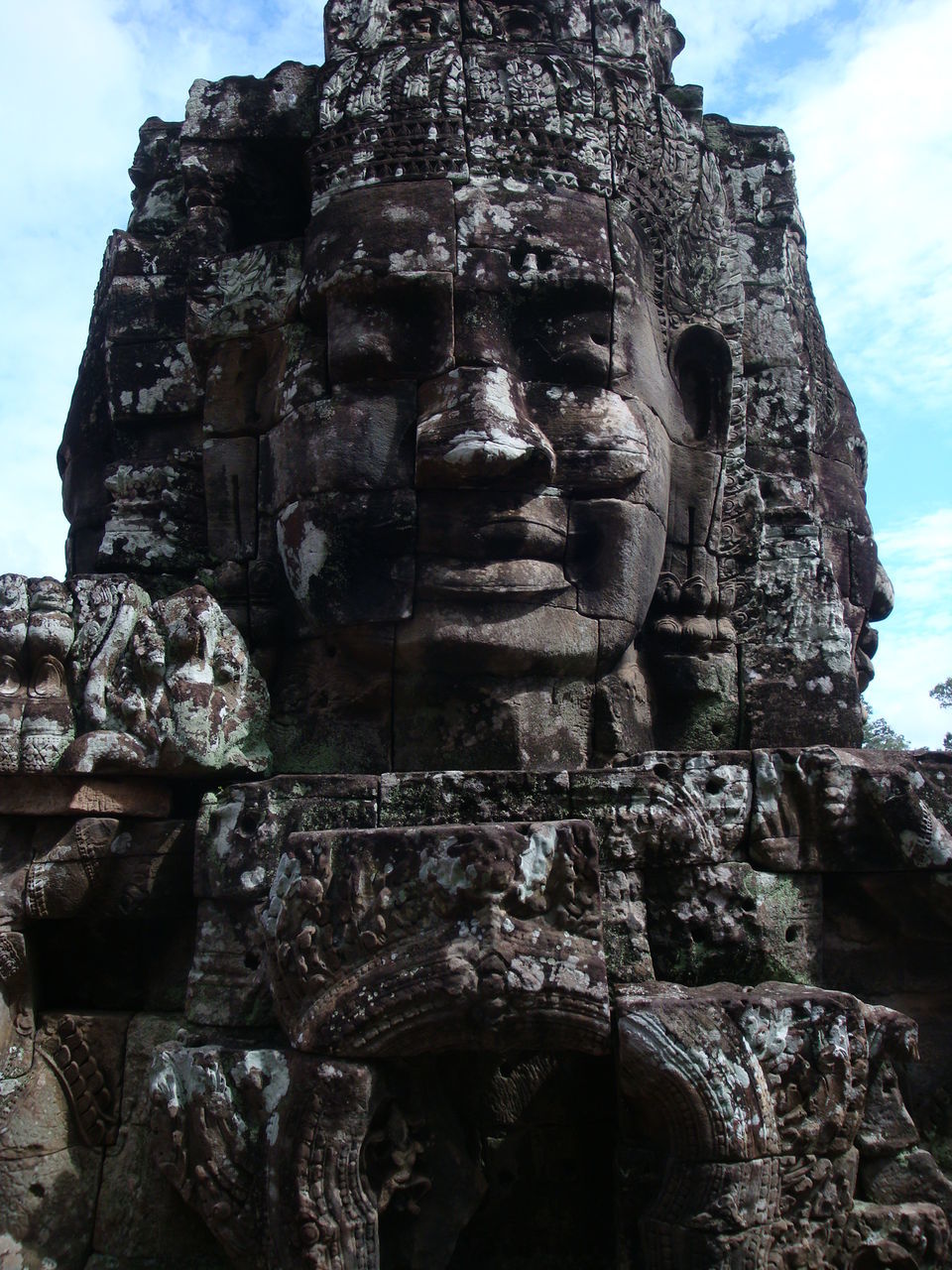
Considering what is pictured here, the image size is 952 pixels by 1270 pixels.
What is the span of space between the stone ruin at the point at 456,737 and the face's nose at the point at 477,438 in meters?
0.02

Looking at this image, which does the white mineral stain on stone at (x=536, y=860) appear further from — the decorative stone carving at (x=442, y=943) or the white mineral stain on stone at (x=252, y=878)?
the white mineral stain on stone at (x=252, y=878)

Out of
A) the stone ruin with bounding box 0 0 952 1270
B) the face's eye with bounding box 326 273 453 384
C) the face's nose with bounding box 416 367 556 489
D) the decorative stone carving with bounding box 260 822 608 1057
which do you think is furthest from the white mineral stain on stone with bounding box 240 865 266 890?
the face's eye with bounding box 326 273 453 384

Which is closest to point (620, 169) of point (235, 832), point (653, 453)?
point (653, 453)

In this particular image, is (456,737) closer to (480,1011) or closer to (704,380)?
(480,1011)

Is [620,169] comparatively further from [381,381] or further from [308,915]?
[308,915]

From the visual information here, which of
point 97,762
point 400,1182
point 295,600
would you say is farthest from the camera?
point 295,600

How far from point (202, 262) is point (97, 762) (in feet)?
7.13

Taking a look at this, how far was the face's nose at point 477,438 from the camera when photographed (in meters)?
4.18

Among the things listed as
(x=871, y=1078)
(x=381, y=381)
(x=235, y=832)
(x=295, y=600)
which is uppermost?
(x=381, y=381)

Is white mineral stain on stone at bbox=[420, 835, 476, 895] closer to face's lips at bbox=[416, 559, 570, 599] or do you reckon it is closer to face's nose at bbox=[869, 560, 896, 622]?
face's lips at bbox=[416, 559, 570, 599]

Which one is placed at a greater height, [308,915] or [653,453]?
[653,453]

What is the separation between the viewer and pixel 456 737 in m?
4.36

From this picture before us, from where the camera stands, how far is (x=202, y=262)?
5.02 m

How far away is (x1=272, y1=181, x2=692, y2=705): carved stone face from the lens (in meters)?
4.28
